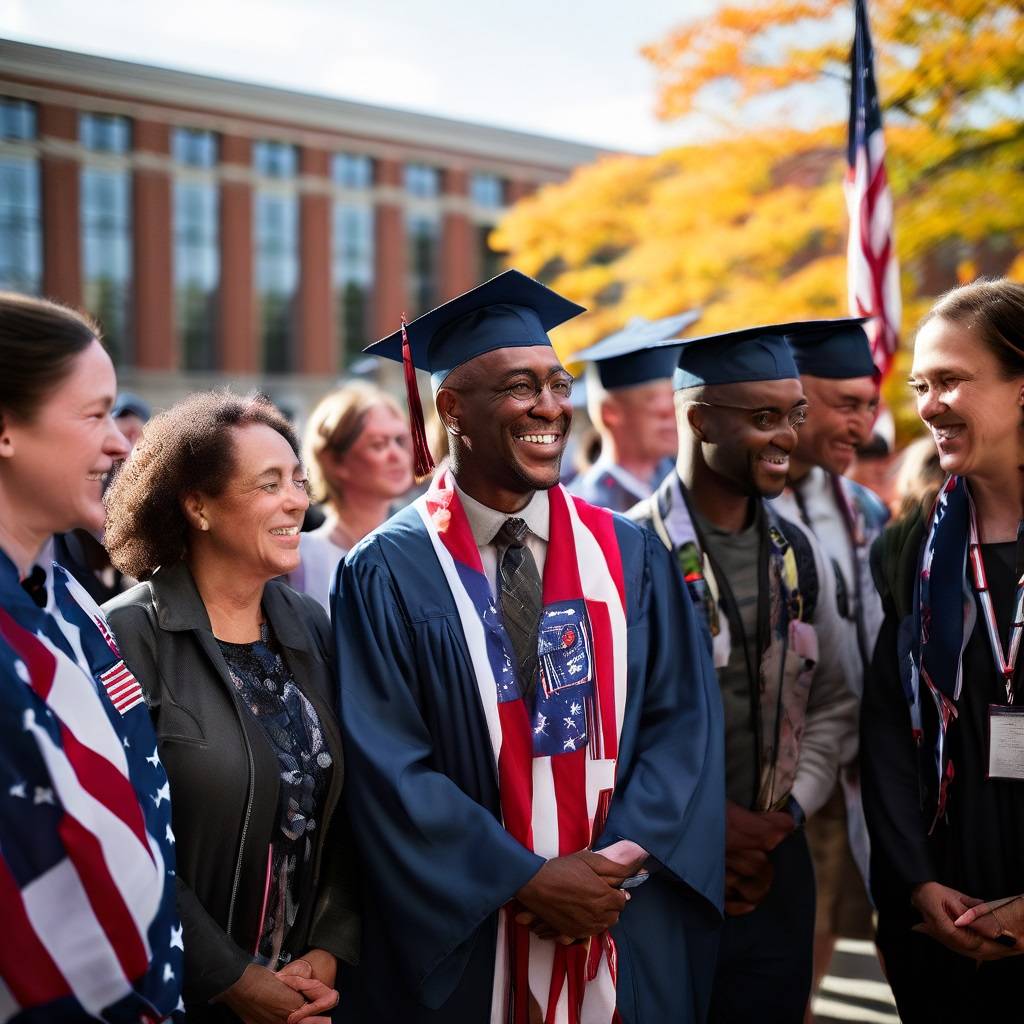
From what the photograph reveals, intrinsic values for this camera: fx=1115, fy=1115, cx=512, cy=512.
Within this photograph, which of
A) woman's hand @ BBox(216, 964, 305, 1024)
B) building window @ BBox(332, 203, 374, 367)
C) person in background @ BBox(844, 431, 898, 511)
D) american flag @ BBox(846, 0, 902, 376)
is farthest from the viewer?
building window @ BBox(332, 203, 374, 367)

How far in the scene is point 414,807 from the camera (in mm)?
2404

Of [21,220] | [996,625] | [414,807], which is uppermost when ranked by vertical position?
[21,220]

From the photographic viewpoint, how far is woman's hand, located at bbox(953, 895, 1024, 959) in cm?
251

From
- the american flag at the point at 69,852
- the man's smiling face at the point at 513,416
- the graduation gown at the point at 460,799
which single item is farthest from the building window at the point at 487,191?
the american flag at the point at 69,852

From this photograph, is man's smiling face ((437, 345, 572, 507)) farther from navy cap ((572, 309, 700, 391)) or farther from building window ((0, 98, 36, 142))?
building window ((0, 98, 36, 142))

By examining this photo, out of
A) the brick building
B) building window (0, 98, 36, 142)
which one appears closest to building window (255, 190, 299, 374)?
the brick building

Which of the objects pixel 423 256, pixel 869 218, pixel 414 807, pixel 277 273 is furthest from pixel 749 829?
pixel 423 256

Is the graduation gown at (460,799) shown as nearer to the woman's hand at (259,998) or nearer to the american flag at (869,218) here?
the woman's hand at (259,998)

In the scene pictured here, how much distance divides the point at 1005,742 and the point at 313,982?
1.64m

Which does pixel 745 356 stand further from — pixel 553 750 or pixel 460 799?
pixel 460 799

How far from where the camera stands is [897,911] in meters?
2.85

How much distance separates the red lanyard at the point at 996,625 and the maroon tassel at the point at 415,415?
4.44ft

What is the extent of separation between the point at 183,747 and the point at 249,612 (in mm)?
399

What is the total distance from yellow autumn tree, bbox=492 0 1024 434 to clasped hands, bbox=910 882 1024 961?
655cm
